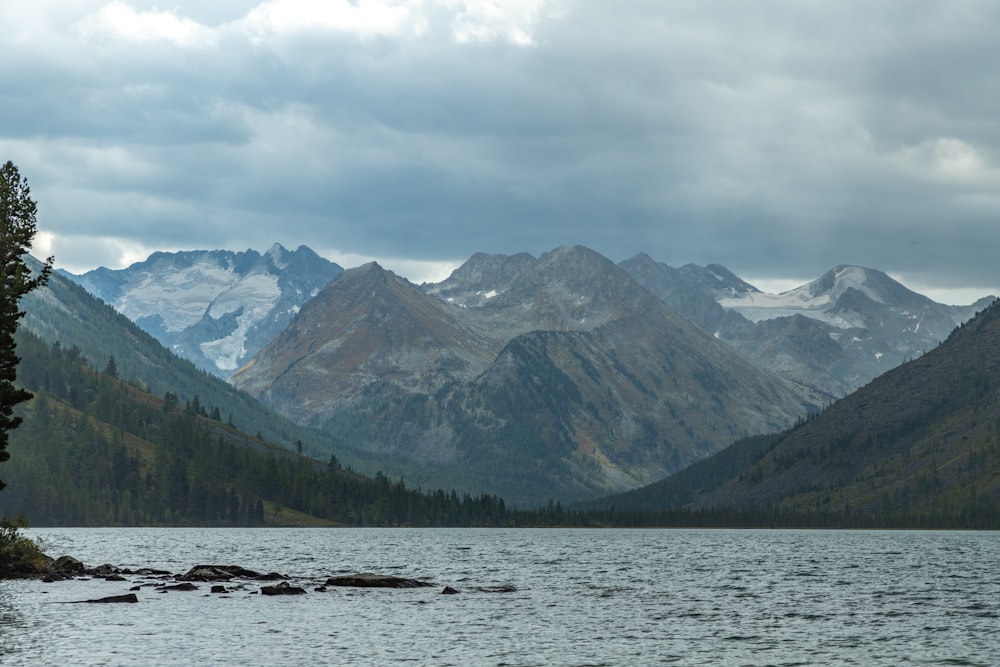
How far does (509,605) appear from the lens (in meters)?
135

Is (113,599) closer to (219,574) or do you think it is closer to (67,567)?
(219,574)

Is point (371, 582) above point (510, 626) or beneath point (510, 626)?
above

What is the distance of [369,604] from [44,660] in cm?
5259

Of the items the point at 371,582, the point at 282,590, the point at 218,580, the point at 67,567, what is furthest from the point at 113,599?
the point at 371,582

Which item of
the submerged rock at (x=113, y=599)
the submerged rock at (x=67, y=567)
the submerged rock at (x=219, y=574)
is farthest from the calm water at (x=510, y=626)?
→ the submerged rock at (x=67, y=567)

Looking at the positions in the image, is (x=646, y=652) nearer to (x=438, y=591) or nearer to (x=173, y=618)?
(x=173, y=618)

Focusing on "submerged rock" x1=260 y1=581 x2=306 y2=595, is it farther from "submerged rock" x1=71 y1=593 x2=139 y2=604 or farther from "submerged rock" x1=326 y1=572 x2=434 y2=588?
"submerged rock" x1=71 y1=593 x2=139 y2=604

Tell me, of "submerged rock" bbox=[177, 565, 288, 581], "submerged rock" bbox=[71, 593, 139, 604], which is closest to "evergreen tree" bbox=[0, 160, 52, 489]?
"submerged rock" bbox=[71, 593, 139, 604]

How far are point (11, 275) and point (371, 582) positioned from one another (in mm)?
60366

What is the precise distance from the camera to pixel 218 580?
510 ft

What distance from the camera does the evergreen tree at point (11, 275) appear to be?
123812mm

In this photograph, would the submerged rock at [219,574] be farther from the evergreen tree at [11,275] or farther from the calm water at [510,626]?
the evergreen tree at [11,275]

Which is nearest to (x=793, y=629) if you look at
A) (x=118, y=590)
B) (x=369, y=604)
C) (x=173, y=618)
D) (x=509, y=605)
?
(x=509, y=605)

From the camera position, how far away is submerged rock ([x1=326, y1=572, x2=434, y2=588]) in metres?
155
